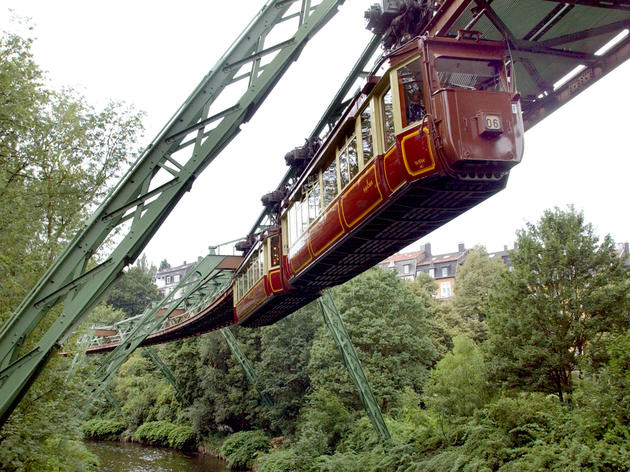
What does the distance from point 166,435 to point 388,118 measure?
32.4m

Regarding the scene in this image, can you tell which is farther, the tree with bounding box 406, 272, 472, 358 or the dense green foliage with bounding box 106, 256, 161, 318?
the dense green foliage with bounding box 106, 256, 161, 318

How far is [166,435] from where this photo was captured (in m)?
33.2

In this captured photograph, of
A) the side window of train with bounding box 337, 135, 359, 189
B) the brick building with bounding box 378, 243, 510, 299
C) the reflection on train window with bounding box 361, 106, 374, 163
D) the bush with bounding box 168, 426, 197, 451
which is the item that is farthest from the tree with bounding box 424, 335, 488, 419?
the brick building with bounding box 378, 243, 510, 299

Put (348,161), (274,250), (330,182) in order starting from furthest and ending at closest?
(274,250)
(330,182)
(348,161)

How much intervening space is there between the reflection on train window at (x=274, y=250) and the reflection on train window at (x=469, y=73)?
292 inches

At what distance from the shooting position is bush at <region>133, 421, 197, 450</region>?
31.2 meters

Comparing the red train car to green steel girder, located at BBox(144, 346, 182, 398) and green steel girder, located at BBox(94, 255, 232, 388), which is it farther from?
green steel girder, located at BBox(144, 346, 182, 398)

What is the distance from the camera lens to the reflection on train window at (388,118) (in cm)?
602

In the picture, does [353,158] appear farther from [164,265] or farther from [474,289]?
[164,265]

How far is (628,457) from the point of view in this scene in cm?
900

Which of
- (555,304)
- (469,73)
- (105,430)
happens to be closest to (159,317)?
(555,304)

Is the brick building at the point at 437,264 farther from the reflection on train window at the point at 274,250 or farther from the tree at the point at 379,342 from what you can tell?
the reflection on train window at the point at 274,250

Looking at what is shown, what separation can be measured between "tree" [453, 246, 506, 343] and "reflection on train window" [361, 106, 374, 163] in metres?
24.9

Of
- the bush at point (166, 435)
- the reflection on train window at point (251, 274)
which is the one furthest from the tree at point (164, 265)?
the reflection on train window at point (251, 274)
